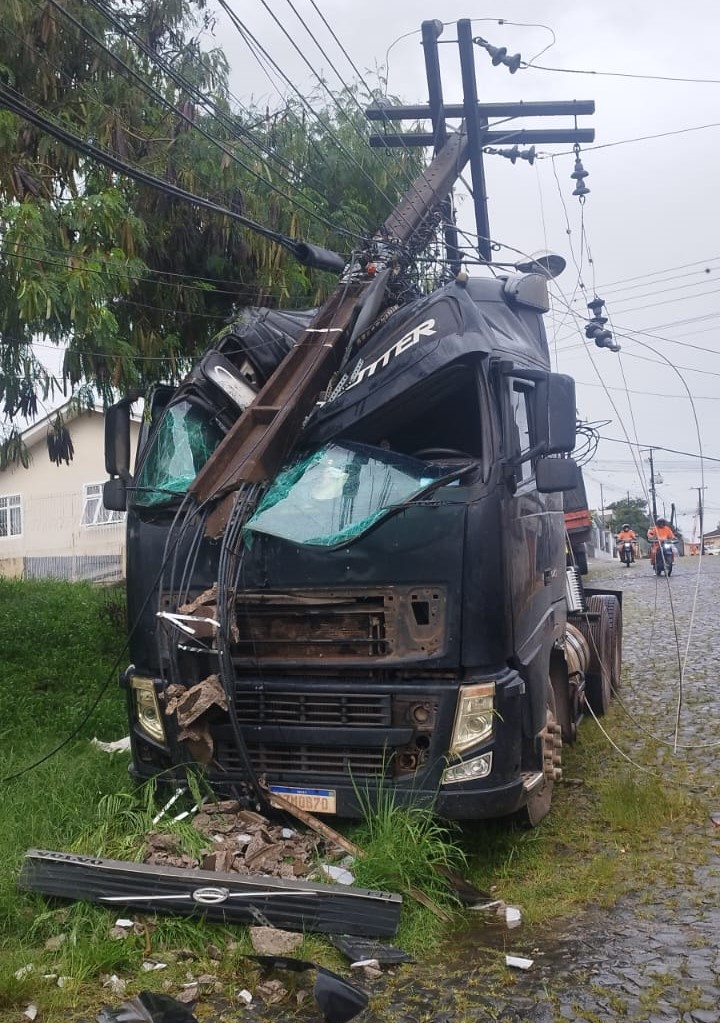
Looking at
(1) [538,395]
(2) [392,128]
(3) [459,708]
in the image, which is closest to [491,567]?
(3) [459,708]

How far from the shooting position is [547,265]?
31.6 feet

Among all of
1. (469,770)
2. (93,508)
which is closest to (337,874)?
(469,770)

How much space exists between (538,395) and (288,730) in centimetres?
229

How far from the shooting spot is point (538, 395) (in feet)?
18.6

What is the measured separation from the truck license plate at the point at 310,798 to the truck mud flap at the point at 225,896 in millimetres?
596

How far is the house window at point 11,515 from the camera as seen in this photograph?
25.6m

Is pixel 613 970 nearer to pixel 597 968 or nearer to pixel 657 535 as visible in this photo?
pixel 597 968

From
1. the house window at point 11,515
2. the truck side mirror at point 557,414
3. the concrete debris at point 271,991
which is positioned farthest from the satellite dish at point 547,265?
the house window at point 11,515

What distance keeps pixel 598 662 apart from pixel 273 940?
18.1 feet

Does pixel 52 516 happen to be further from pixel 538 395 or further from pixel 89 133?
pixel 538 395

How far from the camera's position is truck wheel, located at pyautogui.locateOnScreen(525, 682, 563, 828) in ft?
19.0

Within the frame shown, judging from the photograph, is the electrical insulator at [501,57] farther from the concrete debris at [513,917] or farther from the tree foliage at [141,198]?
the concrete debris at [513,917]

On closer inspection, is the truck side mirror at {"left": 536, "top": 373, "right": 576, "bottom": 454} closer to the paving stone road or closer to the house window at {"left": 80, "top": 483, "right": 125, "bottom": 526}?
the paving stone road

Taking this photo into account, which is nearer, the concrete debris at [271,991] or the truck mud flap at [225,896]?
the concrete debris at [271,991]
